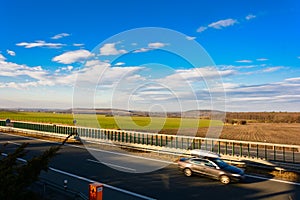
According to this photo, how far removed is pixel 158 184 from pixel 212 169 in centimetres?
295

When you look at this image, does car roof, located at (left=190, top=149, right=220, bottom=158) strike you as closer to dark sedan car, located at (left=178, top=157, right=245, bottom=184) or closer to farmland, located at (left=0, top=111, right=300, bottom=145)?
dark sedan car, located at (left=178, top=157, right=245, bottom=184)

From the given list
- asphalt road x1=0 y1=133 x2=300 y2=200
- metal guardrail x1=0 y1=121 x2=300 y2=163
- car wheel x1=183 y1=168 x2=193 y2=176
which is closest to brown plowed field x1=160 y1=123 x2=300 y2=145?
metal guardrail x1=0 y1=121 x2=300 y2=163

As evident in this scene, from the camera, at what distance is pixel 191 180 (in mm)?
13797

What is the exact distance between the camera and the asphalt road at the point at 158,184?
11.2 meters

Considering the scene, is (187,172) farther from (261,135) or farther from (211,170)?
(261,135)

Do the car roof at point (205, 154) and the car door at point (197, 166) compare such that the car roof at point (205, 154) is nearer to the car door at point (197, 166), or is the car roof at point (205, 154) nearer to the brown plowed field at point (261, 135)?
the car door at point (197, 166)

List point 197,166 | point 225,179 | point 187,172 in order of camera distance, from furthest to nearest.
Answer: point 187,172
point 197,166
point 225,179

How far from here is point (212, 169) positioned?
542 inches

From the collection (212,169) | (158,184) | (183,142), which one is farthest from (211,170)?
(183,142)

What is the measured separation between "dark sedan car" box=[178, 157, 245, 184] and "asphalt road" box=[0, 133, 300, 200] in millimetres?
322

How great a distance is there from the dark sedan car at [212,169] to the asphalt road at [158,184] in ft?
1.06

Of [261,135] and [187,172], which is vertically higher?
[187,172]

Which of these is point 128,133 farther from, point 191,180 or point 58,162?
point 191,180

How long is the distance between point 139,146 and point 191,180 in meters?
8.63
